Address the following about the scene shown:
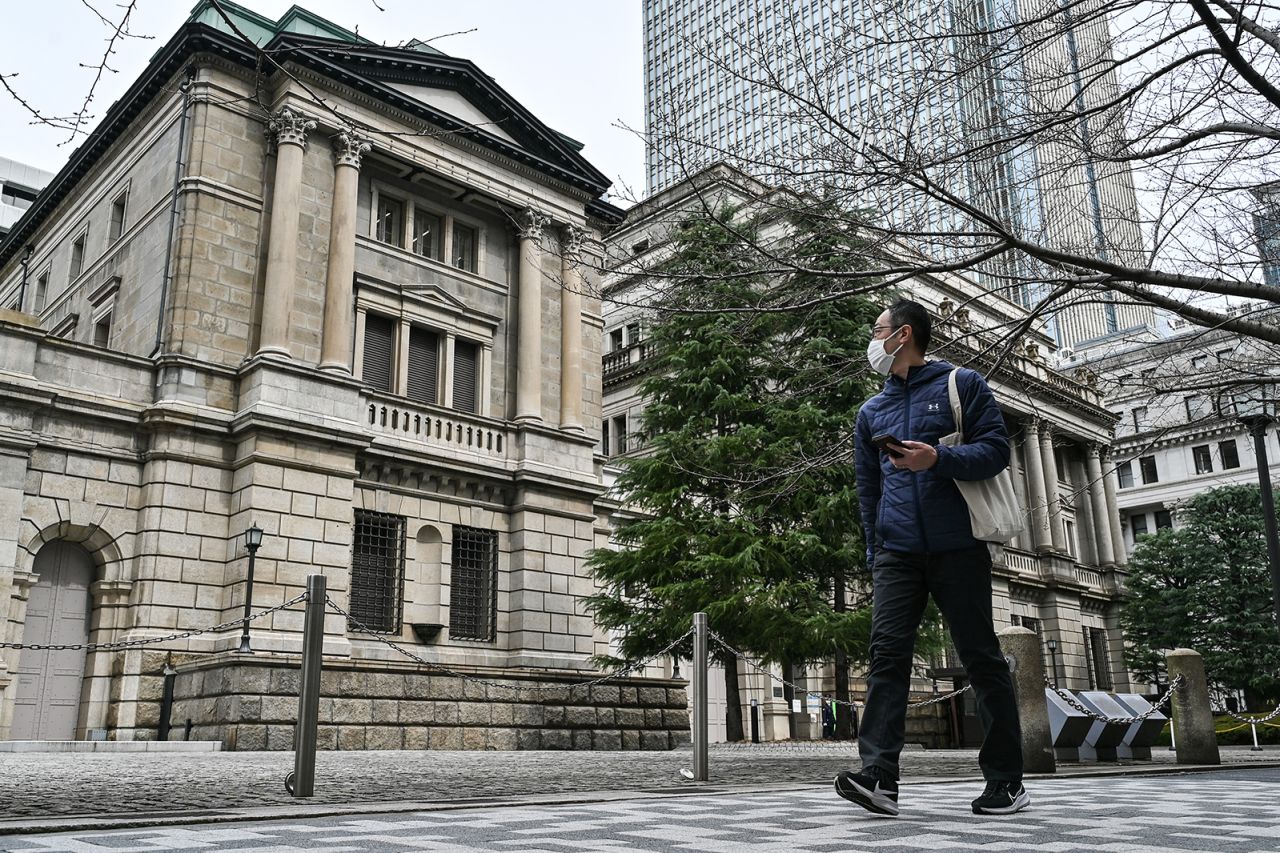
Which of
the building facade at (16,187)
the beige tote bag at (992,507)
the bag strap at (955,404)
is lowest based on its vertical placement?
the beige tote bag at (992,507)

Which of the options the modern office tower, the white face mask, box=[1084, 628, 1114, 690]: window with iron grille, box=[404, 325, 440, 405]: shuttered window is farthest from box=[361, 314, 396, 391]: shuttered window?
box=[1084, 628, 1114, 690]: window with iron grille

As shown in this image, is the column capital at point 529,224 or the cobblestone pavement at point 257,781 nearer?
the cobblestone pavement at point 257,781

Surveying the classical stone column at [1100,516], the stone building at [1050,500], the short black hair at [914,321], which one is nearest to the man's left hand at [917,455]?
the short black hair at [914,321]

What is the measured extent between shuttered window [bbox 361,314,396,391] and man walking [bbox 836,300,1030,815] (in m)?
19.7

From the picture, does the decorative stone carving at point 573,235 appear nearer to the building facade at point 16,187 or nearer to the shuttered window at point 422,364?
the shuttered window at point 422,364

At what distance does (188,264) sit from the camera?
2077cm

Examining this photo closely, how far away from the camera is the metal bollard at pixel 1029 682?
1140 centimetres

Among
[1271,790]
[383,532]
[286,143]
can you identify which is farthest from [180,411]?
[1271,790]

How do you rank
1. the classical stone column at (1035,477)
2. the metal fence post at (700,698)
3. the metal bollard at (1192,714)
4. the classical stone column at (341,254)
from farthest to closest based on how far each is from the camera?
the classical stone column at (1035,477), the classical stone column at (341,254), the metal bollard at (1192,714), the metal fence post at (700,698)

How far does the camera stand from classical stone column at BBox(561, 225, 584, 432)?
85.5ft

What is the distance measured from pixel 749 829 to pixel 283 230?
1967 centimetres

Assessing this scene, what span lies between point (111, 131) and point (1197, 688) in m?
24.4

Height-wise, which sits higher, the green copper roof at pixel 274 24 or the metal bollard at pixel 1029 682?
the green copper roof at pixel 274 24

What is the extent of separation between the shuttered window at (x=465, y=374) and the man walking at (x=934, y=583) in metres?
20.6
